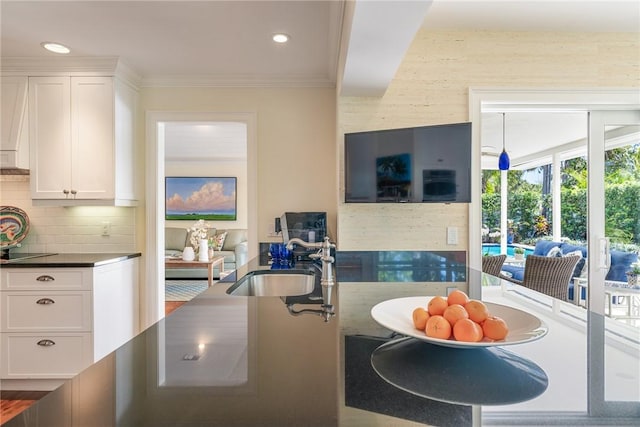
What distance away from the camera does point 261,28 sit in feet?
7.52

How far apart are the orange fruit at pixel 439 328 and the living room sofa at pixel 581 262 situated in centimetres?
250

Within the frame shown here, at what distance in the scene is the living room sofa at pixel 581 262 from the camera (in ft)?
8.37

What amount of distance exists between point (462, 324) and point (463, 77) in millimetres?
2137

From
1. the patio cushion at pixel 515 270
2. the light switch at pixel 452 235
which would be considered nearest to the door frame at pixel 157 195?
the light switch at pixel 452 235

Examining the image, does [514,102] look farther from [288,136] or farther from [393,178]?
[288,136]

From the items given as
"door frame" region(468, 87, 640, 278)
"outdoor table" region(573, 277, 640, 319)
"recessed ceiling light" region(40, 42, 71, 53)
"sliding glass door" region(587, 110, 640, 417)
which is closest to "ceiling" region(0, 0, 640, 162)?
"recessed ceiling light" region(40, 42, 71, 53)

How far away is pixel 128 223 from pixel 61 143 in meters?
0.78

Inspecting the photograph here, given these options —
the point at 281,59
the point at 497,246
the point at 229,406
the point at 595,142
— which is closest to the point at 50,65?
the point at 281,59

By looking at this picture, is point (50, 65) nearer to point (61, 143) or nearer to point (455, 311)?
point (61, 143)

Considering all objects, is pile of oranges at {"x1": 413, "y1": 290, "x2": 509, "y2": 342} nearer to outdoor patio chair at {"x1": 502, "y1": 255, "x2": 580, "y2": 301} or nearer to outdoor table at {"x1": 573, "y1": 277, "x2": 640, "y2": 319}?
outdoor table at {"x1": 573, "y1": 277, "x2": 640, "y2": 319}

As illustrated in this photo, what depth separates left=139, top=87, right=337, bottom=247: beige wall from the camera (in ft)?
10.3

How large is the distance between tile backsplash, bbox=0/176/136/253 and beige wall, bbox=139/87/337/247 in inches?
29.6

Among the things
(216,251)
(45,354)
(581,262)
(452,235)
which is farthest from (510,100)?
(216,251)

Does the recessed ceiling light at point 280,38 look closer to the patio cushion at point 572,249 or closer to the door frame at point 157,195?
the door frame at point 157,195
